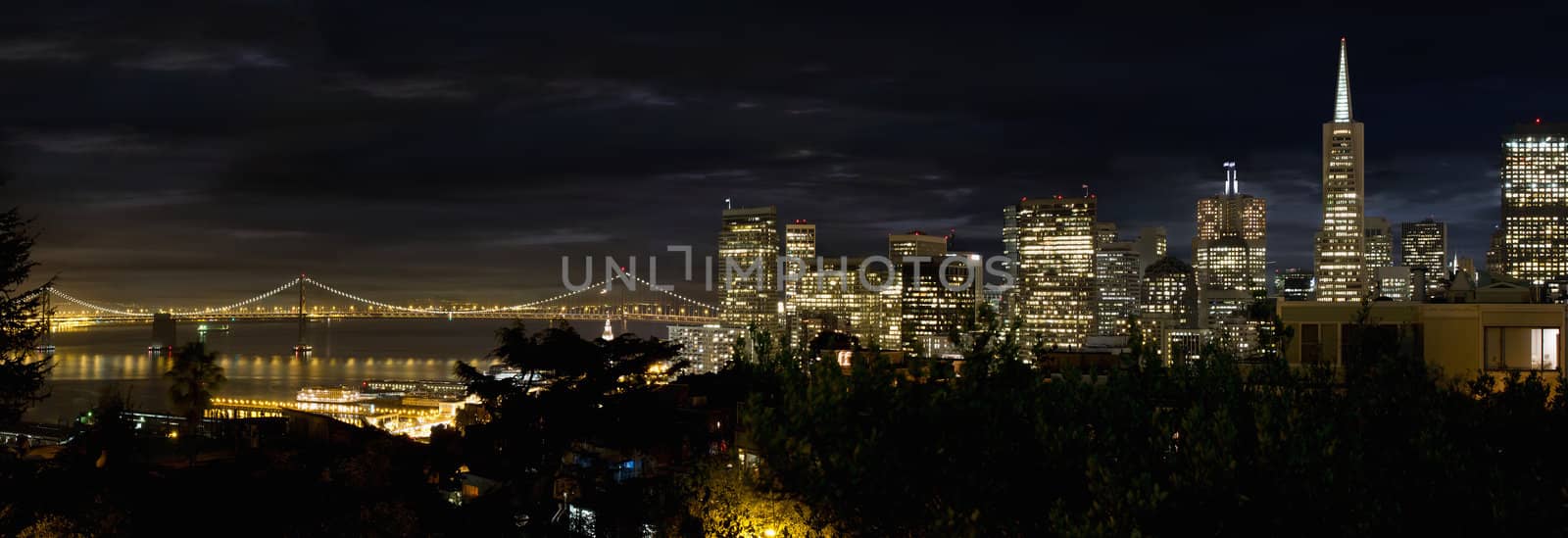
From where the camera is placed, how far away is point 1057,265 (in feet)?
422

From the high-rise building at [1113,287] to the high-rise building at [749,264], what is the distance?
3418 cm

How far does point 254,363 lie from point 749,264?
209 feet

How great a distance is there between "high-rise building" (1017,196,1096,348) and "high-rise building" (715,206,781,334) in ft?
89.7

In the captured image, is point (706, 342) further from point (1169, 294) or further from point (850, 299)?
point (1169, 294)

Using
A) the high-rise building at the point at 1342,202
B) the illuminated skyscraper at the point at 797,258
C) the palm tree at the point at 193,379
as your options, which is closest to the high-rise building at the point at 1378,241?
the high-rise building at the point at 1342,202

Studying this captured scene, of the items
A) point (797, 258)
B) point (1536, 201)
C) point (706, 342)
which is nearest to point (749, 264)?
point (797, 258)

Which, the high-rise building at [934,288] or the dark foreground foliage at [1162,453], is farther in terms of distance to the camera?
the high-rise building at [934,288]

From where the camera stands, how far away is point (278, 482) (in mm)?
11516

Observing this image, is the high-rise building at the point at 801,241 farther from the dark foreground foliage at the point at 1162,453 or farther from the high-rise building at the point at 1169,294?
the dark foreground foliage at the point at 1162,453

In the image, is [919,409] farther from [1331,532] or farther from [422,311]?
[422,311]

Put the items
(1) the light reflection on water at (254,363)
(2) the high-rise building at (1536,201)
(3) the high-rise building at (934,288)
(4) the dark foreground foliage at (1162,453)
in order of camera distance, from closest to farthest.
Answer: (4) the dark foreground foliage at (1162,453), (1) the light reflection on water at (254,363), (3) the high-rise building at (934,288), (2) the high-rise building at (1536,201)

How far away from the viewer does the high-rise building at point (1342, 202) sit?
109875 millimetres

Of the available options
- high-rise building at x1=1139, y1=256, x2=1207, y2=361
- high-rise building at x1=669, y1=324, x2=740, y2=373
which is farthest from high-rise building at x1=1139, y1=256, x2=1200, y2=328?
high-rise building at x1=669, y1=324, x2=740, y2=373

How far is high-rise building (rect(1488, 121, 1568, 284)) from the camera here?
328 ft
